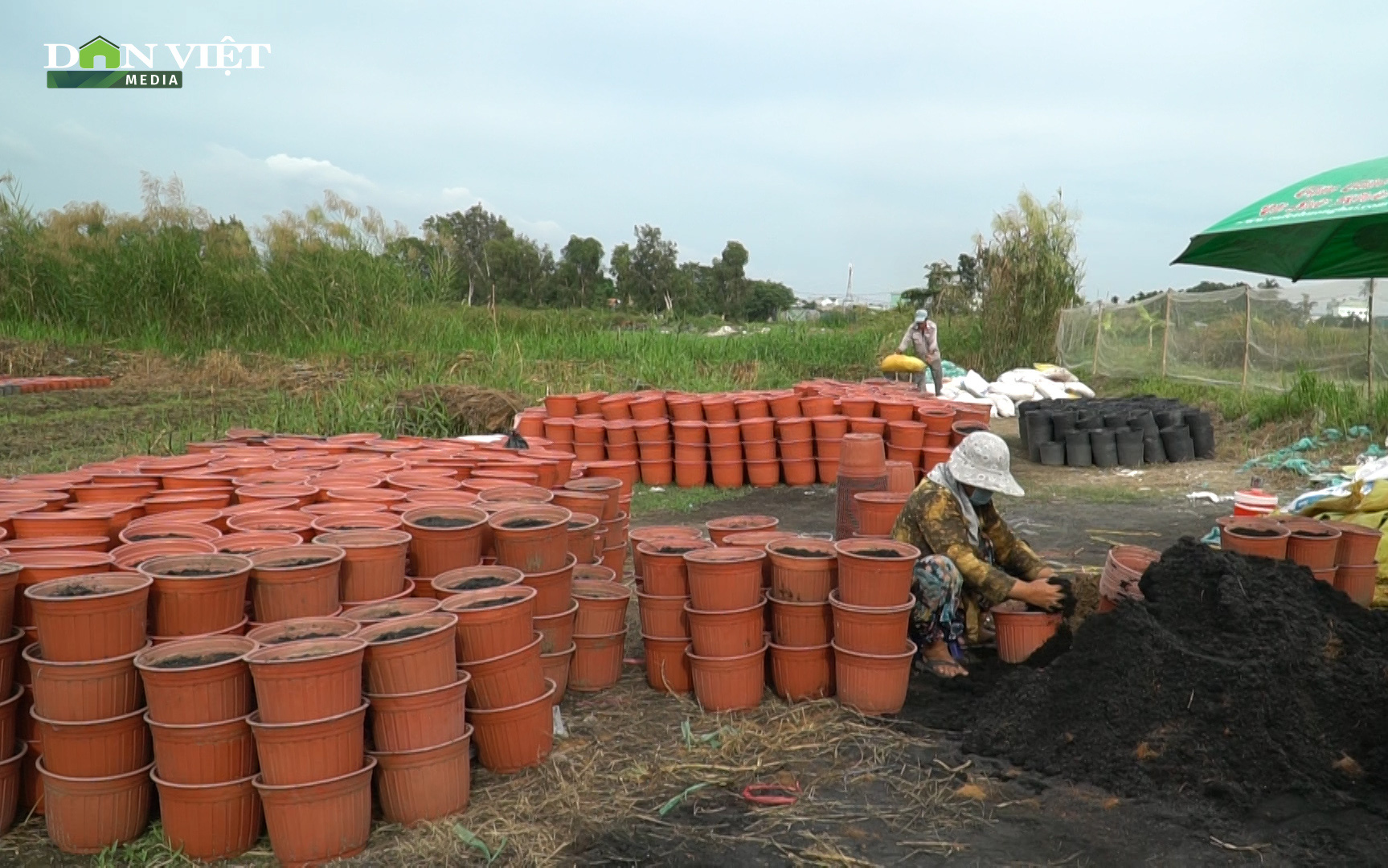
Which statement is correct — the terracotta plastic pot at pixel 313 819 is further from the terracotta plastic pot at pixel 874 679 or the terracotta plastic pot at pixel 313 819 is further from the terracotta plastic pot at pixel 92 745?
the terracotta plastic pot at pixel 874 679

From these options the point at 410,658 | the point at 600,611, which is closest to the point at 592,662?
the point at 600,611

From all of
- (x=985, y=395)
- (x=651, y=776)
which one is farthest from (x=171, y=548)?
(x=985, y=395)

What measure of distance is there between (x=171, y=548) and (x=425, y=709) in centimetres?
135

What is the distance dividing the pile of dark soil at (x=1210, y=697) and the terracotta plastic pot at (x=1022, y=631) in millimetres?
256

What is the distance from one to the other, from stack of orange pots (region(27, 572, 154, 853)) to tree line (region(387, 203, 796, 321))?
30.7 m

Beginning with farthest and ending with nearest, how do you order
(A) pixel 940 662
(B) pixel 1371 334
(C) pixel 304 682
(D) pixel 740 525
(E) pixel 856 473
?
(B) pixel 1371 334 → (E) pixel 856 473 → (D) pixel 740 525 → (A) pixel 940 662 → (C) pixel 304 682

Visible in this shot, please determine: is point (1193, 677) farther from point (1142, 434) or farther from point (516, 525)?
point (1142, 434)

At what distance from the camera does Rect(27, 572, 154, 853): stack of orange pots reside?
287 centimetres

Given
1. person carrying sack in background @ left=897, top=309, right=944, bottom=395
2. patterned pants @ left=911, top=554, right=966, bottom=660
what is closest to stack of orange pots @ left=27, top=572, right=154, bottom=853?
patterned pants @ left=911, top=554, right=966, bottom=660

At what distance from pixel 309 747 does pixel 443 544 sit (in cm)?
116

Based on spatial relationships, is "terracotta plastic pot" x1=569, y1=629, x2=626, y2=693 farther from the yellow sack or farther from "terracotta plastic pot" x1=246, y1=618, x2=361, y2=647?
the yellow sack

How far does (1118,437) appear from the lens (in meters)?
10.4

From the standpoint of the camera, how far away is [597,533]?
16.4 ft

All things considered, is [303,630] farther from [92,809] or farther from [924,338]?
[924,338]
